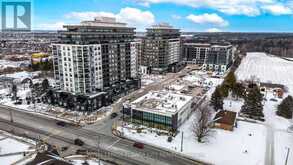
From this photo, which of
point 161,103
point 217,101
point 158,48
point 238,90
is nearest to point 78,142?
point 161,103

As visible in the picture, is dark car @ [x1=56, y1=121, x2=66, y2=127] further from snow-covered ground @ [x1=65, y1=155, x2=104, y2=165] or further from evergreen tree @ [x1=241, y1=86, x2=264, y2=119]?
evergreen tree @ [x1=241, y1=86, x2=264, y2=119]

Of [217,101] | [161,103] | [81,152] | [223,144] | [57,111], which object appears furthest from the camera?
[57,111]

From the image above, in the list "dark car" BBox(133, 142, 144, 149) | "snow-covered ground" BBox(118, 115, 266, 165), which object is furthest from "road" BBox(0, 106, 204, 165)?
"snow-covered ground" BBox(118, 115, 266, 165)

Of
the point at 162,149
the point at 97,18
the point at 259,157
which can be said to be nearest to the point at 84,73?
the point at 97,18

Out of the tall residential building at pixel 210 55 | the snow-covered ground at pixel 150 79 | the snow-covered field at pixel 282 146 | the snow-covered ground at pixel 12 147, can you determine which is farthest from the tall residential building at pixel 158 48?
the snow-covered ground at pixel 12 147

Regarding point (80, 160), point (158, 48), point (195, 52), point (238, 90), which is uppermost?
point (158, 48)

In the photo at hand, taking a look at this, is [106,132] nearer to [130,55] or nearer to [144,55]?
[130,55]

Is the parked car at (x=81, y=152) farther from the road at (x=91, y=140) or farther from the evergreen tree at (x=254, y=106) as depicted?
the evergreen tree at (x=254, y=106)

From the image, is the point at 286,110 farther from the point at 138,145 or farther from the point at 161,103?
the point at 138,145
